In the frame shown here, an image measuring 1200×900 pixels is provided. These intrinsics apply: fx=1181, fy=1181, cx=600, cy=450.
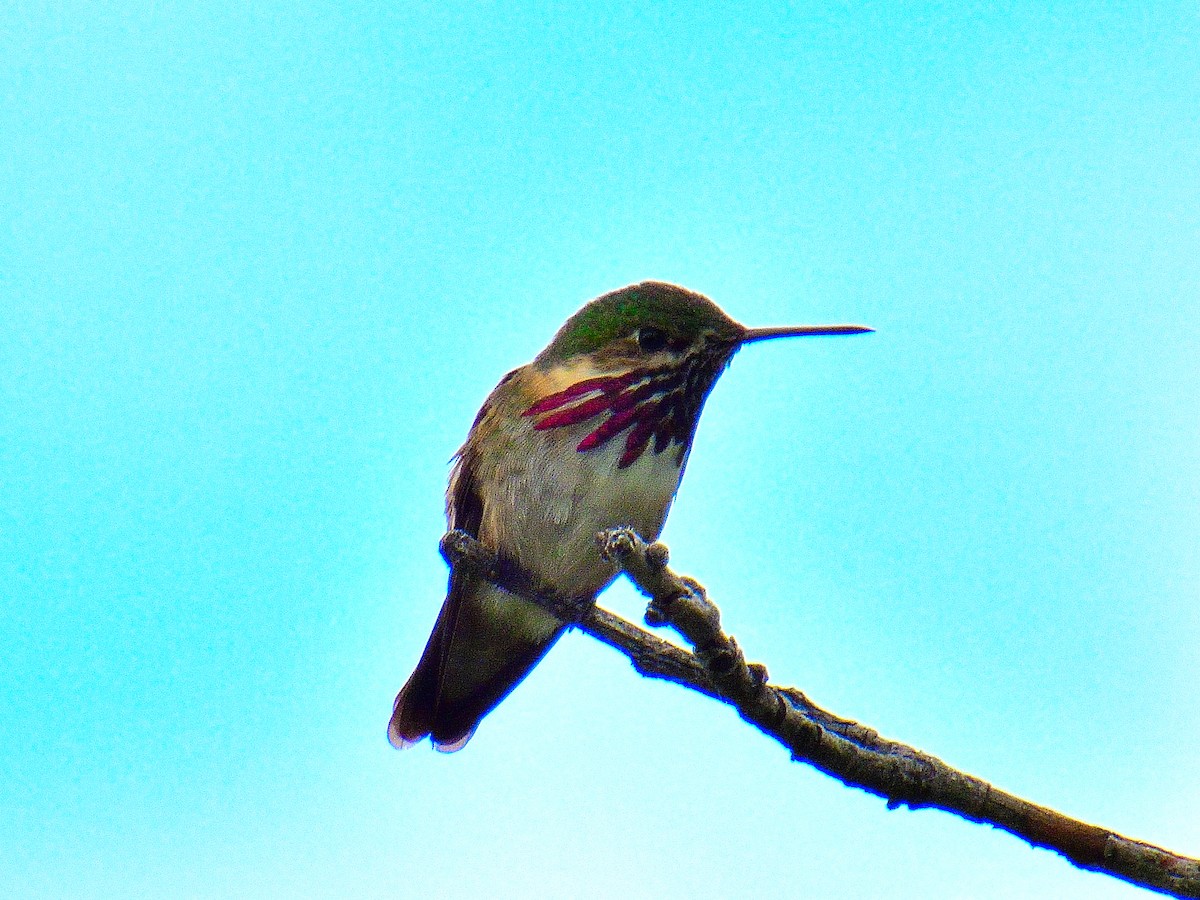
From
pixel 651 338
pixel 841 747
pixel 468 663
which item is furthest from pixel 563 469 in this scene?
pixel 841 747

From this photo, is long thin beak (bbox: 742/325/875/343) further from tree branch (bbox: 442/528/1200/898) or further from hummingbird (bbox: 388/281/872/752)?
tree branch (bbox: 442/528/1200/898)

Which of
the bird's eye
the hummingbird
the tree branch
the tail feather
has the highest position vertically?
the bird's eye

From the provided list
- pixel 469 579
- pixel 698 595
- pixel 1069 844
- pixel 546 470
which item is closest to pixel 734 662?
pixel 698 595

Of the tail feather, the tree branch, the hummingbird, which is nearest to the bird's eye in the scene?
the hummingbird

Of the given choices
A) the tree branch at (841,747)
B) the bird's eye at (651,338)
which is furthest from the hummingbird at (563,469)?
the tree branch at (841,747)

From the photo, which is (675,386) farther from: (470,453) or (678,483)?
(470,453)

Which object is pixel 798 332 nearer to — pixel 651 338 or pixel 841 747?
pixel 651 338

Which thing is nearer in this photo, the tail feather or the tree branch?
the tree branch
